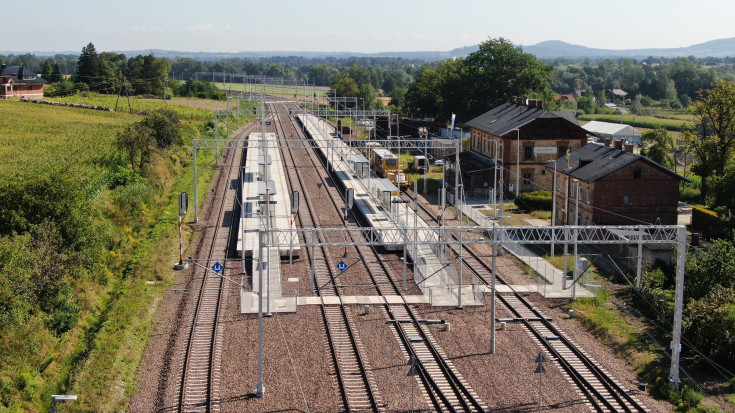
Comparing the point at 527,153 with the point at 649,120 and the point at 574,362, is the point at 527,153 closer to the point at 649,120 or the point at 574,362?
the point at 574,362

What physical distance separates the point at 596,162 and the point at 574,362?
20.0 meters

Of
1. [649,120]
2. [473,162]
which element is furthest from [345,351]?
[649,120]

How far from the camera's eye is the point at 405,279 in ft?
94.1

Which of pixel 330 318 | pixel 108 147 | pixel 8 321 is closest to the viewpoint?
pixel 8 321

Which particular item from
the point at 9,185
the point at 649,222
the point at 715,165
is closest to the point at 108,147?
the point at 9,185

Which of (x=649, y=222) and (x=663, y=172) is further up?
(x=663, y=172)

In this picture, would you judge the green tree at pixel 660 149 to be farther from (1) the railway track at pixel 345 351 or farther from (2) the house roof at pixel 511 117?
(1) the railway track at pixel 345 351

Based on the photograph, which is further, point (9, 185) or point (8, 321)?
point (9, 185)

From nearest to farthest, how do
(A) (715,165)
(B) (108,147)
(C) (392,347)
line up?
(C) (392,347)
(A) (715,165)
(B) (108,147)

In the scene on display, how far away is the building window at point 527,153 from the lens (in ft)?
169

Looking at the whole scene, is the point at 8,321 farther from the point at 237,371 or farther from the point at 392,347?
the point at 392,347

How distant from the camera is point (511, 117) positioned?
5600 cm

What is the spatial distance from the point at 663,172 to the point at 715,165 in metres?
11.7

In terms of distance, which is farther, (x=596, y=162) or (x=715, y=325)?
(x=596, y=162)
